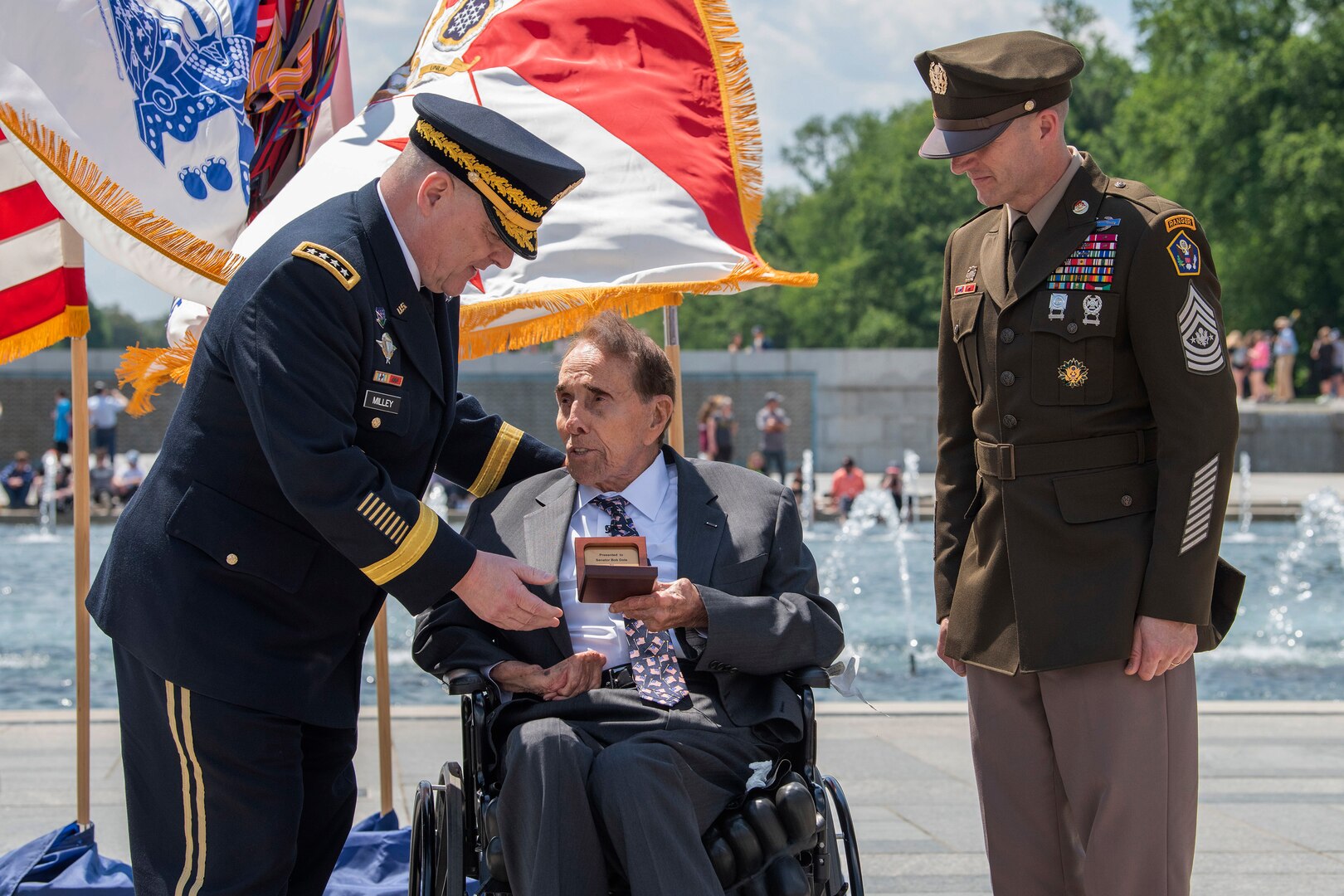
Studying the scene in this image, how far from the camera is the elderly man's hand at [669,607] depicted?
8.55ft

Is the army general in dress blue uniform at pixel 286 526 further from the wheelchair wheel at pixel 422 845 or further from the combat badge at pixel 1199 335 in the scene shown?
the combat badge at pixel 1199 335

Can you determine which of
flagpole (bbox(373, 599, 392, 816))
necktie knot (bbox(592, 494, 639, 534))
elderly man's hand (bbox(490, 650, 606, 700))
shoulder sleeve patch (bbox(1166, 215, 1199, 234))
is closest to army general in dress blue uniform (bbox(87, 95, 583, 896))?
elderly man's hand (bbox(490, 650, 606, 700))

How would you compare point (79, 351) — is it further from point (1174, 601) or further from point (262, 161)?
point (1174, 601)

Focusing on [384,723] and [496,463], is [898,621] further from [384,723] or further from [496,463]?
[496,463]

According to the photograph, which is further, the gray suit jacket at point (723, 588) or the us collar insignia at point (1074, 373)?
the gray suit jacket at point (723, 588)

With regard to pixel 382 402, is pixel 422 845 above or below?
below

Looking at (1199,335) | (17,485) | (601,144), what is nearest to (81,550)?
(601,144)

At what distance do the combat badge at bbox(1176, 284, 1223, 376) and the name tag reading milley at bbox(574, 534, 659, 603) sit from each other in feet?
3.26

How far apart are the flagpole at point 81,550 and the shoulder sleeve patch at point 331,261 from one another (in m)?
1.36

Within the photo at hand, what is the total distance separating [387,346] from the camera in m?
2.42

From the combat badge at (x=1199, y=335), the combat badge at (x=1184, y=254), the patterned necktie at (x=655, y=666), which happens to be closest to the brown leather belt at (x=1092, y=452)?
the combat badge at (x=1199, y=335)

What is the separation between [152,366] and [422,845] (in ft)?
4.22

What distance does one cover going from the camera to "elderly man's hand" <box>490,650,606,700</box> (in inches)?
109

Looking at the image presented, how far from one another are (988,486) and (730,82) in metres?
1.63
